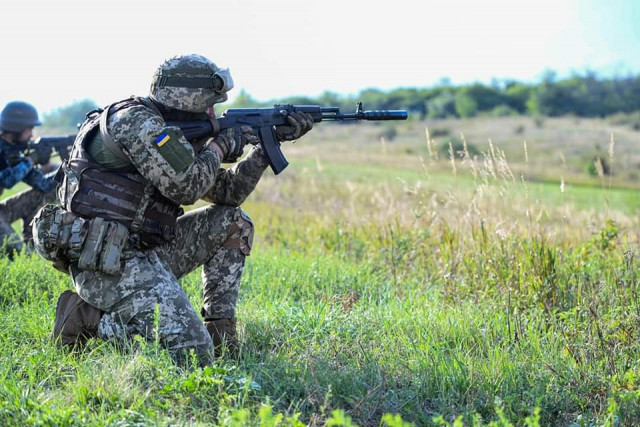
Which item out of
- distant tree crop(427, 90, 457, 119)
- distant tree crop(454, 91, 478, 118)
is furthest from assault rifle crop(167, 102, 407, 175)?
distant tree crop(454, 91, 478, 118)

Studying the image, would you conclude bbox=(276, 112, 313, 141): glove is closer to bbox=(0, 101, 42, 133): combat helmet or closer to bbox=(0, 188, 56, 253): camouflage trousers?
bbox=(0, 188, 56, 253): camouflage trousers

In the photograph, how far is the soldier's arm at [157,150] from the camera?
4266 millimetres

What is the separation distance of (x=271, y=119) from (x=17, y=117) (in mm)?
4602

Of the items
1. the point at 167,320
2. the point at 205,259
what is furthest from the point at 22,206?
the point at 167,320

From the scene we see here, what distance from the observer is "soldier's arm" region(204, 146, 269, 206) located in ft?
16.4

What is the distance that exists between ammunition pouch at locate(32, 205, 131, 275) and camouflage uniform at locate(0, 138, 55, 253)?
3.69 metres

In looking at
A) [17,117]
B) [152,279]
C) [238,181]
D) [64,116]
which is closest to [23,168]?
[17,117]

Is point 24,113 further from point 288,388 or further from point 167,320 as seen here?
point 288,388

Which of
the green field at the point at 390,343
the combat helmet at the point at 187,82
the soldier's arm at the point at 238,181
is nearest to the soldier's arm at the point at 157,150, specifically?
the combat helmet at the point at 187,82

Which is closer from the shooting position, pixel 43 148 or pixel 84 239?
pixel 84 239

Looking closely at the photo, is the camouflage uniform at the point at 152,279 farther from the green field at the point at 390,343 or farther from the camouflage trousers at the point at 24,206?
the camouflage trousers at the point at 24,206

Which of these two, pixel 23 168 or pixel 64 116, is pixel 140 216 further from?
pixel 64 116

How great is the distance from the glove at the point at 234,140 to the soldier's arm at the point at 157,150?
391 millimetres

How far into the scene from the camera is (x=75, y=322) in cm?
438
